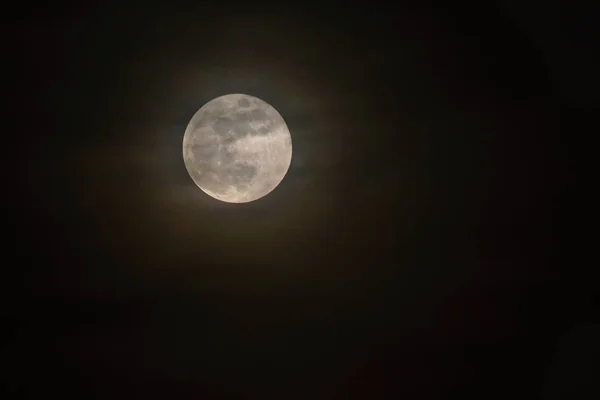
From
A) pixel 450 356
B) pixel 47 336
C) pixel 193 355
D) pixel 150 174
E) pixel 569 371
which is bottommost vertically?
pixel 569 371

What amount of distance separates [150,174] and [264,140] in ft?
1.44

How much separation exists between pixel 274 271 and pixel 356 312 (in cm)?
33

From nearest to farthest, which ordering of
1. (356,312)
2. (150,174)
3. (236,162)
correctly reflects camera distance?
(236,162) → (150,174) → (356,312)

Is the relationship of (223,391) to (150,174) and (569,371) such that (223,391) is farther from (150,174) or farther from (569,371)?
(569,371)

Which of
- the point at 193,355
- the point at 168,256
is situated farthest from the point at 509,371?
the point at 168,256

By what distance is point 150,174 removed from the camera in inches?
58.8

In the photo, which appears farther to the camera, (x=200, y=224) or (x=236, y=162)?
(x=200, y=224)

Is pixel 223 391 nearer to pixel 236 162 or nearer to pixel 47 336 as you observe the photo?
pixel 47 336

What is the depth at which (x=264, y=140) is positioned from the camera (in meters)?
1.32

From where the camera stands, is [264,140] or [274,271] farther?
[274,271]

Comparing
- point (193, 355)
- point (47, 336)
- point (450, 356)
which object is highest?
point (47, 336)

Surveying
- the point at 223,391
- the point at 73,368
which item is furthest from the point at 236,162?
the point at 73,368

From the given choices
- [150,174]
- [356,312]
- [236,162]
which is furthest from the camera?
[356,312]

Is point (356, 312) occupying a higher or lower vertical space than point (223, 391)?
higher
